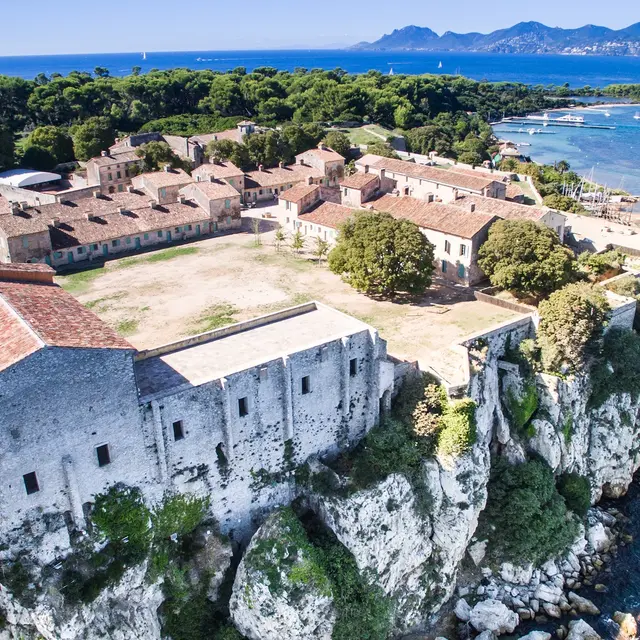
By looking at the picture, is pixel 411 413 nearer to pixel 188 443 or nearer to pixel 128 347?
pixel 188 443

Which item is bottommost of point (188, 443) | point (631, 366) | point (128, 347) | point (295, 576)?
point (295, 576)

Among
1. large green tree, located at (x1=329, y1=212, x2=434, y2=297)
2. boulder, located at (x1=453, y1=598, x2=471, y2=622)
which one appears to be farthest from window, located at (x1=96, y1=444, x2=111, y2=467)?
large green tree, located at (x1=329, y1=212, x2=434, y2=297)

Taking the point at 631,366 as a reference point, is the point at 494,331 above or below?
above

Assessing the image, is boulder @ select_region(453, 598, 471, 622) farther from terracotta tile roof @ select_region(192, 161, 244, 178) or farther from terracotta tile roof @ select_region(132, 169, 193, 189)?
terracotta tile roof @ select_region(192, 161, 244, 178)

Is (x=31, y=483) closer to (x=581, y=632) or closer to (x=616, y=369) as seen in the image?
(x=581, y=632)

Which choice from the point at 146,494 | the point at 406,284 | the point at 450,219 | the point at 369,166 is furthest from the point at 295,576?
the point at 369,166

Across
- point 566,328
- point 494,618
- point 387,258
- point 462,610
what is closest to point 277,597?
point 462,610

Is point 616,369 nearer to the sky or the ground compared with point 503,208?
nearer to the ground
